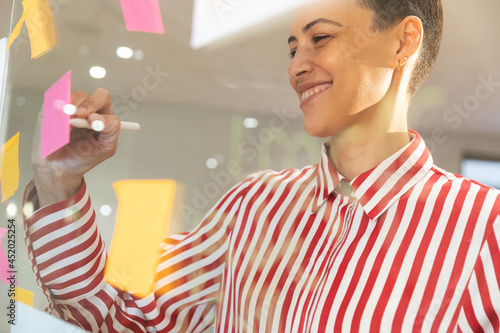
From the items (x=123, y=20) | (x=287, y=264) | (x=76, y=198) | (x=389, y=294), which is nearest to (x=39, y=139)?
(x=76, y=198)

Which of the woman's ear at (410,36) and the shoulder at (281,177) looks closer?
the woman's ear at (410,36)

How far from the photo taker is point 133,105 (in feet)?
2.55

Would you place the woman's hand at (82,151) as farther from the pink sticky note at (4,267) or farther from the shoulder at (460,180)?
the shoulder at (460,180)

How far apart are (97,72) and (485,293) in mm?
683

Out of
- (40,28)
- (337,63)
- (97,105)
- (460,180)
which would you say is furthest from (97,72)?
(460,180)

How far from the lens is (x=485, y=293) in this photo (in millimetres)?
432

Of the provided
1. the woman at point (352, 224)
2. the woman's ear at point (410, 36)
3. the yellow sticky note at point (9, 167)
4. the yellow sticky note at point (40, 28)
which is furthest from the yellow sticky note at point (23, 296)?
the woman's ear at point (410, 36)

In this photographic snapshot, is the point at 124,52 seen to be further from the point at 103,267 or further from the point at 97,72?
the point at 103,267

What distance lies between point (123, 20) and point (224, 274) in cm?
46

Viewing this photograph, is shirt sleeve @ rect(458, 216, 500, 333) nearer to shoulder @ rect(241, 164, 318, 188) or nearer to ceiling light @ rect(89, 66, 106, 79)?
shoulder @ rect(241, 164, 318, 188)

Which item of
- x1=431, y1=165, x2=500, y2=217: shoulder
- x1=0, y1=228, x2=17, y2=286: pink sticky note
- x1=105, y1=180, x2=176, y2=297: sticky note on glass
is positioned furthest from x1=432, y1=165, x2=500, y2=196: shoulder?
x1=0, y1=228, x2=17, y2=286: pink sticky note

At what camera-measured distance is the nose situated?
0.55 m

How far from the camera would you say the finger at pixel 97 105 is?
0.80m

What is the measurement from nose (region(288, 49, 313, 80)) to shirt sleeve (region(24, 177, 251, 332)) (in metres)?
0.16
